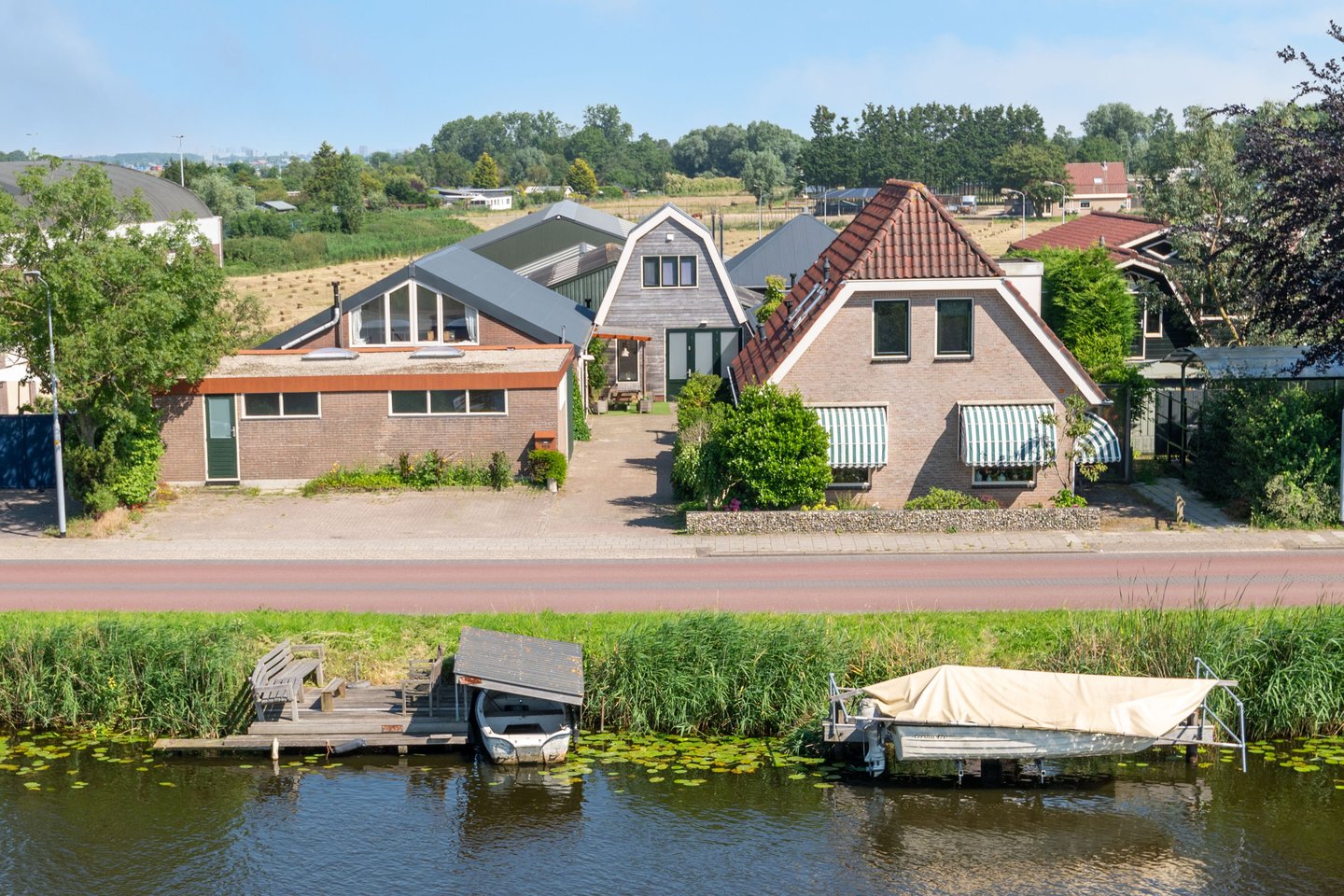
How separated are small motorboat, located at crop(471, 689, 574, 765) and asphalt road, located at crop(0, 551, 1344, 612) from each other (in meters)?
3.15

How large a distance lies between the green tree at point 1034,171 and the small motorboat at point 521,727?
11177cm

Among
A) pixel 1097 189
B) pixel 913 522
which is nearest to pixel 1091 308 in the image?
pixel 913 522

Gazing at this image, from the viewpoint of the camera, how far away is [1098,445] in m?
31.6

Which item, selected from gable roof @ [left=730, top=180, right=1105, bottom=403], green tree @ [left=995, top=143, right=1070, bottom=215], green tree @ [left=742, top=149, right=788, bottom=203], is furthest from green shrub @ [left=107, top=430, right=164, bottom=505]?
green tree @ [left=742, top=149, right=788, bottom=203]

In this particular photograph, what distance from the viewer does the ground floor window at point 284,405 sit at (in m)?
35.3

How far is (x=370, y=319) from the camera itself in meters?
40.8

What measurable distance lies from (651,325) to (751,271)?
8826 mm

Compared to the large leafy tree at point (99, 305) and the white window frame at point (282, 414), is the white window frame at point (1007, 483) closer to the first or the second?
the white window frame at point (282, 414)

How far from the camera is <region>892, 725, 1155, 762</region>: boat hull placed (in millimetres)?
19938

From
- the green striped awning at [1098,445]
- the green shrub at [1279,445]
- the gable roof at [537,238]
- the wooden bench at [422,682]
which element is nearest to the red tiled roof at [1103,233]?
the green shrub at [1279,445]

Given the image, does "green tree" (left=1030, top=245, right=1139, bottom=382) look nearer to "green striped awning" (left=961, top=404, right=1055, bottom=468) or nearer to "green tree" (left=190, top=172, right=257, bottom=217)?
"green striped awning" (left=961, top=404, right=1055, bottom=468)

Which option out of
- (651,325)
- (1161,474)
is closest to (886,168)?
(651,325)

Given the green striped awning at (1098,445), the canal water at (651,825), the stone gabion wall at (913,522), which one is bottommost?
the canal water at (651,825)

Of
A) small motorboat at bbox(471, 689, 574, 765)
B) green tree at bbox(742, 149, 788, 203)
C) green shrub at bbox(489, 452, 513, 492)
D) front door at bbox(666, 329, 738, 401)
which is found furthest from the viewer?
green tree at bbox(742, 149, 788, 203)
